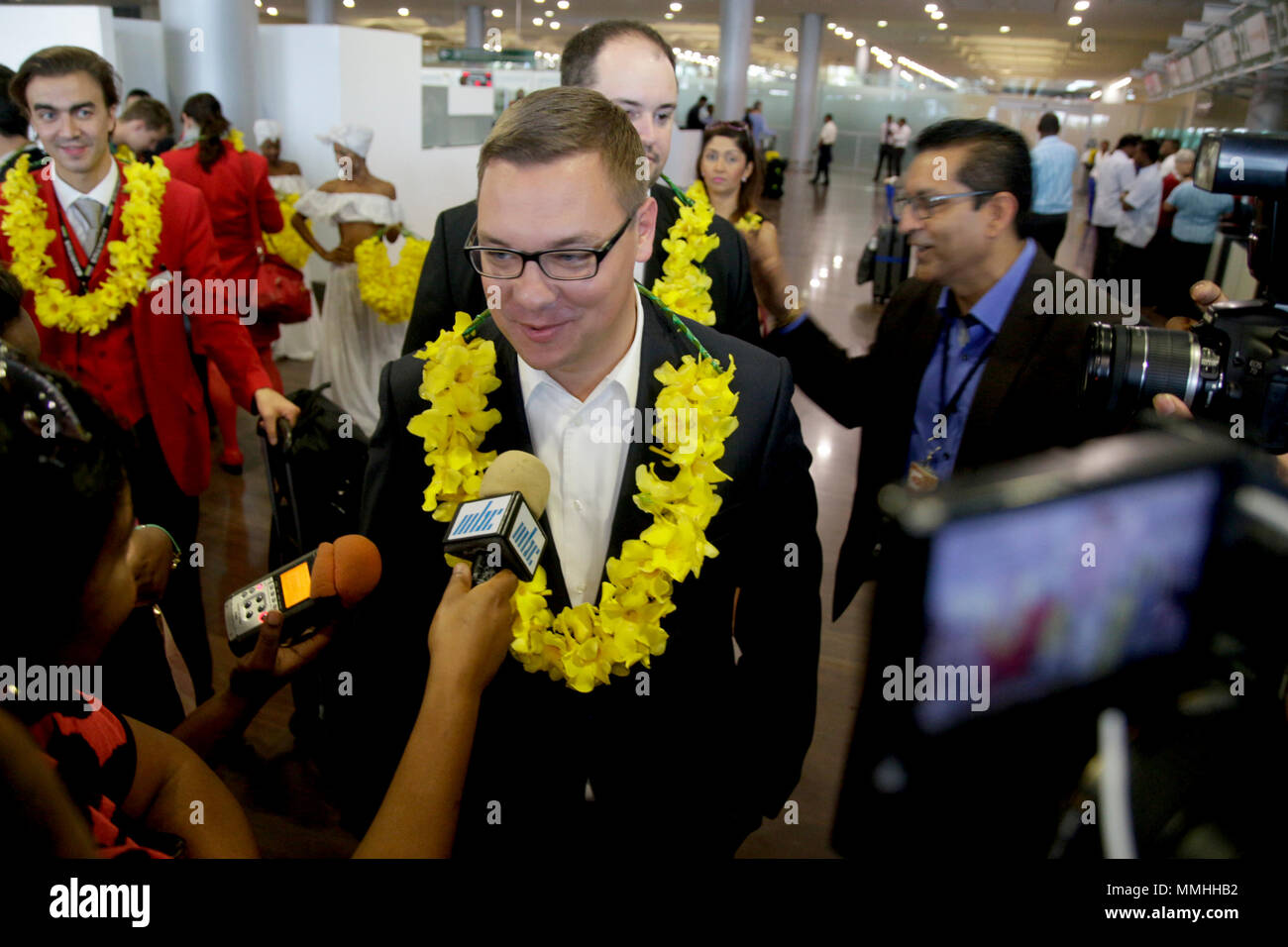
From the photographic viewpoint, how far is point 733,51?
667 inches

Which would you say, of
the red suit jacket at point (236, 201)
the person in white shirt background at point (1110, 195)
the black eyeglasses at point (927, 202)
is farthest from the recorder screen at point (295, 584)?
the person in white shirt background at point (1110, 195)

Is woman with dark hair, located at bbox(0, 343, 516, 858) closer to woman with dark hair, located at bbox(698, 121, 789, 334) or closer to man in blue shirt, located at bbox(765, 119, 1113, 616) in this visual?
man in blue shirt, located at bbox(765, 119, 1113, 616)

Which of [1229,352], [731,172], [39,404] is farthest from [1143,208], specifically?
[39,404]

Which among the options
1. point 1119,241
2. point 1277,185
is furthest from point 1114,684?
point 1119,241

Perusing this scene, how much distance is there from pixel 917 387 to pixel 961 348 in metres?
0.14

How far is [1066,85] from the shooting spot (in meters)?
29.6

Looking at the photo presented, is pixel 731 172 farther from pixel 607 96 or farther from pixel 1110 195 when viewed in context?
pixel 1110 195

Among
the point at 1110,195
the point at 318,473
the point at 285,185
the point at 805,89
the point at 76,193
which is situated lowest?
the point at 318,473

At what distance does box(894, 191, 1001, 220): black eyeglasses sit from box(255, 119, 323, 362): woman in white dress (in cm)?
499

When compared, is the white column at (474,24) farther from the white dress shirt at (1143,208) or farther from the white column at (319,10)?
the white dress shirt at (1143,208)

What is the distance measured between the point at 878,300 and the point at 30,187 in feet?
25.5

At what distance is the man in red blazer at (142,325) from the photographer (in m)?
2.43

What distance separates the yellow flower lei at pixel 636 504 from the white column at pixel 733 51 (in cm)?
1659

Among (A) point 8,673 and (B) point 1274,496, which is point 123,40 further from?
(B) point 1274,496
